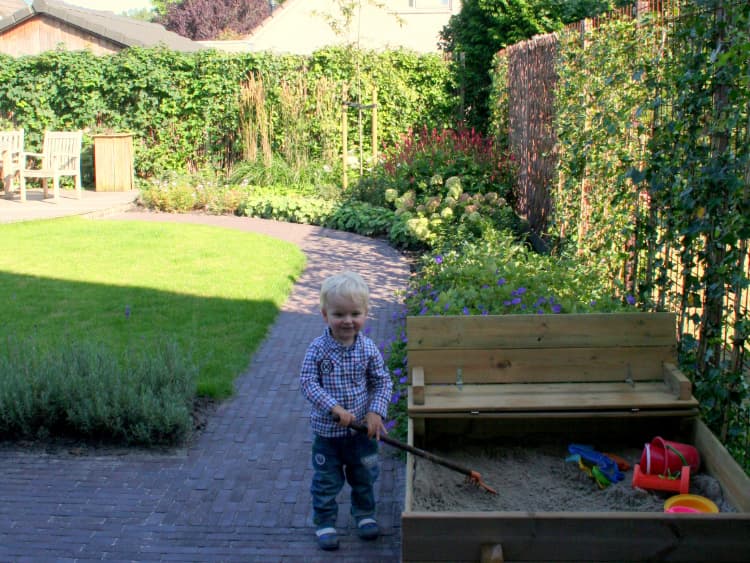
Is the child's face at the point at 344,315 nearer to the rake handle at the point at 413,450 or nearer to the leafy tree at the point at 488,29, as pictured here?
the rake handle at the point at 413,450

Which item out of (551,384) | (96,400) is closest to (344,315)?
(551,384)

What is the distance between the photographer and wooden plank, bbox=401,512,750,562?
278cm

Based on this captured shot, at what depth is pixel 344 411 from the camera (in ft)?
11.5

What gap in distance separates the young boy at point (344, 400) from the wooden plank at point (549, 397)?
0.29 meters

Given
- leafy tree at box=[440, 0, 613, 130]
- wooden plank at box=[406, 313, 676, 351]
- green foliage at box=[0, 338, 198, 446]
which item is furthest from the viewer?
leafy tree at box=[440, 0, 613, 130]

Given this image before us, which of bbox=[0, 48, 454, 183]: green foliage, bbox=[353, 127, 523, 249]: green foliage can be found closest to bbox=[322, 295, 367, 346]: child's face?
bbox=[353, 127, 523, 249]: green foliage

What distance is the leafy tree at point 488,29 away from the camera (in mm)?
16688

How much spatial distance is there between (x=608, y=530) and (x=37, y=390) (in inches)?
141

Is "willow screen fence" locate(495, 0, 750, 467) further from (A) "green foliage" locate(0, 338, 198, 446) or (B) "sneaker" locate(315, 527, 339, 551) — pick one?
(A) "green foliage" locate(0, 338, 198, 446)

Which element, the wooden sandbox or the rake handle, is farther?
the wooden sandbox

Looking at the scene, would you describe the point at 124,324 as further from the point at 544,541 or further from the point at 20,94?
the point at 20,94

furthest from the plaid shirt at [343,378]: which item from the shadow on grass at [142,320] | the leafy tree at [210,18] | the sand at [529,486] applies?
the leafy tree at [210,18]

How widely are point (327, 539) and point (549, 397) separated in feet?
4.01

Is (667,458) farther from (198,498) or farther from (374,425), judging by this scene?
(198,498)
